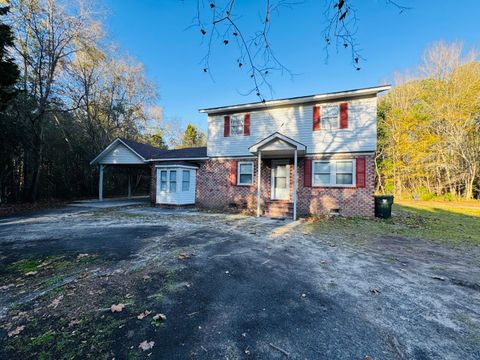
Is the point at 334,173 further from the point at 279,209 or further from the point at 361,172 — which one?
the point at 279,209

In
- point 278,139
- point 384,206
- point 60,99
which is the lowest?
point 384,206

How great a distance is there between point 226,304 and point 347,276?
2.16 metres

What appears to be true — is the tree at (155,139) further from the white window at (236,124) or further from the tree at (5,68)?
the white window at (236,124)

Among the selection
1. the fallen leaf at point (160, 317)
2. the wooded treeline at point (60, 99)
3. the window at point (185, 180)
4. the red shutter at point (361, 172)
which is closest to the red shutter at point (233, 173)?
the window at point (185, 180)

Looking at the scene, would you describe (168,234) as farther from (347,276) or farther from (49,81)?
(49,81)

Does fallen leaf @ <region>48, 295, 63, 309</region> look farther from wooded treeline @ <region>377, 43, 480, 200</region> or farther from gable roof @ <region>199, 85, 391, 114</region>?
wooded treeline @ <region>377, 43, 480, 200</region>

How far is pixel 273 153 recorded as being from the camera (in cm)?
1023

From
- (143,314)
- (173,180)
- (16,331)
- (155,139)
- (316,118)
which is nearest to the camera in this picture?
(16,331)

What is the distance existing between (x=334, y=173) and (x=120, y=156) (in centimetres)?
1418

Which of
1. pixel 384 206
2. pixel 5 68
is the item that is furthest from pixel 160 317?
pixel 5 68

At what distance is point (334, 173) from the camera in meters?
10.0

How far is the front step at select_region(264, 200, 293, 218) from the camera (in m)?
10.3

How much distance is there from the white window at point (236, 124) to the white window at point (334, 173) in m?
4.41

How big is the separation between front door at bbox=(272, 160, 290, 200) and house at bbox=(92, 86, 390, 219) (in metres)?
0.05
